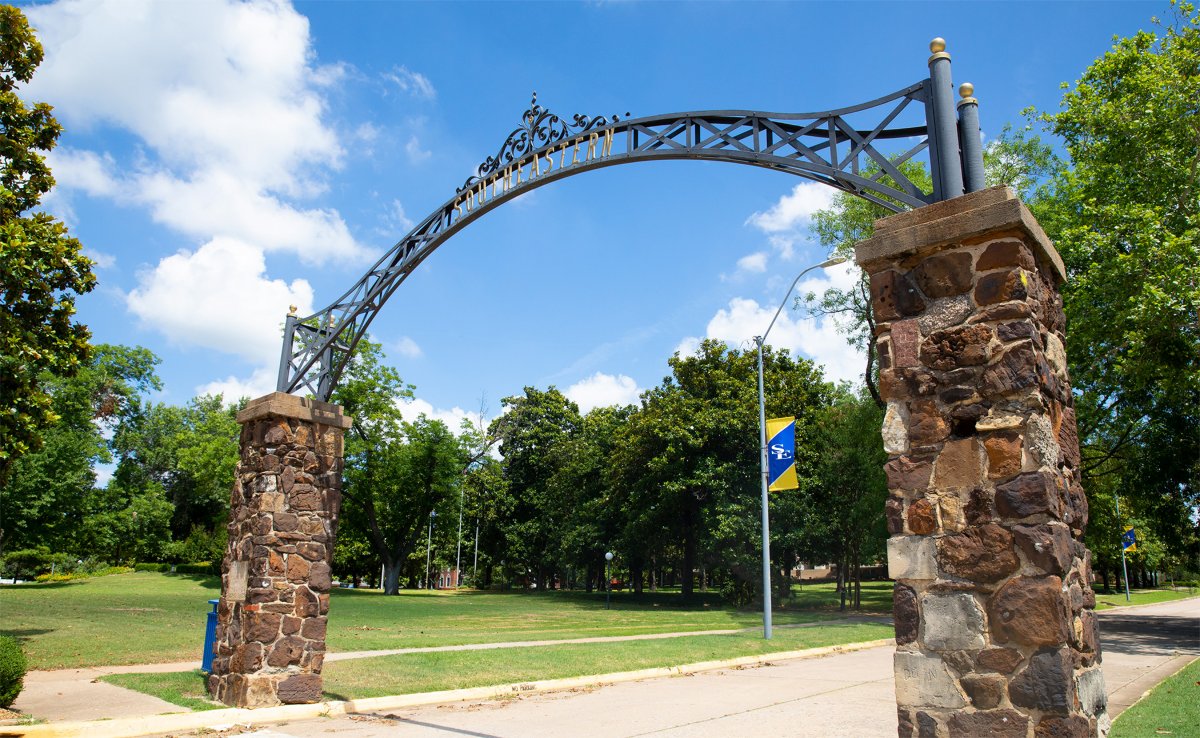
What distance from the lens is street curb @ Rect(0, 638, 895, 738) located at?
22.4ft

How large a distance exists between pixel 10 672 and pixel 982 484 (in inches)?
360

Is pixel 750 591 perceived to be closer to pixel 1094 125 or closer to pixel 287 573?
pixel 1094 125

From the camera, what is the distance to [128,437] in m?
55.2

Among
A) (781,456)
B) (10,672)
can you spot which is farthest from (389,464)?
(10,672)

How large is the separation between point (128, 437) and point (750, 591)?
153ft

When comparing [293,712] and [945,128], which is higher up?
[945,128]

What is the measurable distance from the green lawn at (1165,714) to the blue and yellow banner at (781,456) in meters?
7.24

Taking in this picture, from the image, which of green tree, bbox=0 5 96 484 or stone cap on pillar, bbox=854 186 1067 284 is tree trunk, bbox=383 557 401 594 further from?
stone cap on pillar, bbox=854 186 1067 284

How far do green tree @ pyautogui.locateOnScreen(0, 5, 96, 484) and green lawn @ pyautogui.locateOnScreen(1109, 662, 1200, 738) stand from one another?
15093 mm

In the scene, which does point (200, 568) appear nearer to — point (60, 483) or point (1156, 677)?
point (60, 483)

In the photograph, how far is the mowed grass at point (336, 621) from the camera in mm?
14539

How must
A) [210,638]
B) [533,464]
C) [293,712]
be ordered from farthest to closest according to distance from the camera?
1. [533,464]
2. [210,638]
3. [293,712]

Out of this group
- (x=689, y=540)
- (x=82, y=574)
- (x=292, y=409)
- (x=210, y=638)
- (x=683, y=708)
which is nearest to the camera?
(x=292, y=409)

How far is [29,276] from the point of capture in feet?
39.9
